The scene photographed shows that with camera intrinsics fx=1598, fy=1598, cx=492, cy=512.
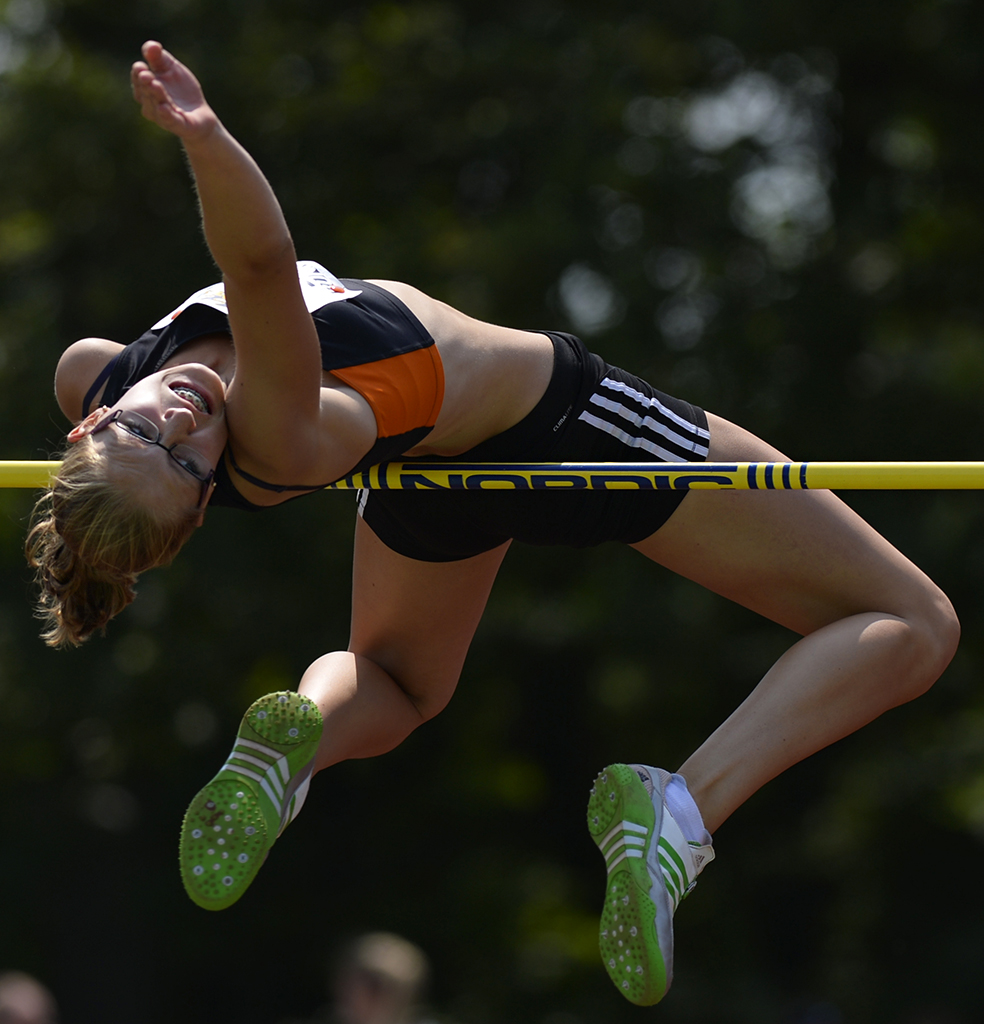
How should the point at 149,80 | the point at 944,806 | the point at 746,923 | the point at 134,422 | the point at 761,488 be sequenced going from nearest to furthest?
the point at 149,80 → the point at 134,422 → the point at 761,488 → the point at 944,806 → the point at 746,923

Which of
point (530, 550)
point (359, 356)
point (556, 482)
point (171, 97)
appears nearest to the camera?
point (171, 97)

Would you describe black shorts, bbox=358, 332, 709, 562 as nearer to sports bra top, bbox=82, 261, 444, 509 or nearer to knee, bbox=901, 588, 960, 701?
sports bra top, bbox=82, 261, 444, 509

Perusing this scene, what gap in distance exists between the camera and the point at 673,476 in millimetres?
2873

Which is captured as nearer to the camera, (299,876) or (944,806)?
(944,806)

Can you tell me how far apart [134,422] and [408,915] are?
7.22 m

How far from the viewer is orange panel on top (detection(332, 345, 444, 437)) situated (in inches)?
105

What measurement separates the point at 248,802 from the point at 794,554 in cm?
110

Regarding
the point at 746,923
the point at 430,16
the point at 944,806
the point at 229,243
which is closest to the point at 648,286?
the point at 430,16

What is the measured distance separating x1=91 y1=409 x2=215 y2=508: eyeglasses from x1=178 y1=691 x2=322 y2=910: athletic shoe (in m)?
0.50

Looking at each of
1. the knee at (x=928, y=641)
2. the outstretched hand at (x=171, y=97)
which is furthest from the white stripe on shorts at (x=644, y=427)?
the outstretched hand at (x=171, y=97)

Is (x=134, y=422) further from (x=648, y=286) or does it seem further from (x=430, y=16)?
(x=430, y=16)

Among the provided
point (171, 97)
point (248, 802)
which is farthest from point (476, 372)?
point (248, 802)

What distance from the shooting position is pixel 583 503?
3047 millimetres

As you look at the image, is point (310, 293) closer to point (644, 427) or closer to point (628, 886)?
point (644, 427)
